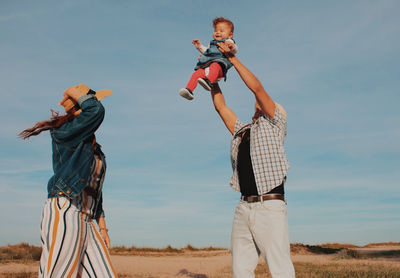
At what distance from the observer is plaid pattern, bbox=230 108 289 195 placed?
3.85m

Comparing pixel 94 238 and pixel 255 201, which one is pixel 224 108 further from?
pixel 94 238

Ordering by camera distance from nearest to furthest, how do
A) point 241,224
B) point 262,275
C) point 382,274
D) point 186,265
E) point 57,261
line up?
point 57,261 < point 241,224 < point 382,274 < point 262,275 < point 186,265

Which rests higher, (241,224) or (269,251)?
(241,224)

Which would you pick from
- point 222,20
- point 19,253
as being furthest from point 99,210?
point 19,253

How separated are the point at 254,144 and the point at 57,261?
218 centimetres

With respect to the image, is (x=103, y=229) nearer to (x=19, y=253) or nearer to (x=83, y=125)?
(x=83, y=125)

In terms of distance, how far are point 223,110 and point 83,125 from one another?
1814 mm

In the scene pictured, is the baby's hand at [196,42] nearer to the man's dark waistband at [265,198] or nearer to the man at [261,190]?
the man at [261,190]

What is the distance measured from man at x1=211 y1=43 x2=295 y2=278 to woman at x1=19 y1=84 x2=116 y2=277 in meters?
1.37

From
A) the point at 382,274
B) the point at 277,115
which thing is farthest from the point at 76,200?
the point at 382,274

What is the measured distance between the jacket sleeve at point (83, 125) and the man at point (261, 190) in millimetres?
1520

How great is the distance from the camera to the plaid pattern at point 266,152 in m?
3.85

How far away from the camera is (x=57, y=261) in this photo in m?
3.43

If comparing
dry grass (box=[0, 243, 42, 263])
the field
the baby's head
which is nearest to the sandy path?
the field
